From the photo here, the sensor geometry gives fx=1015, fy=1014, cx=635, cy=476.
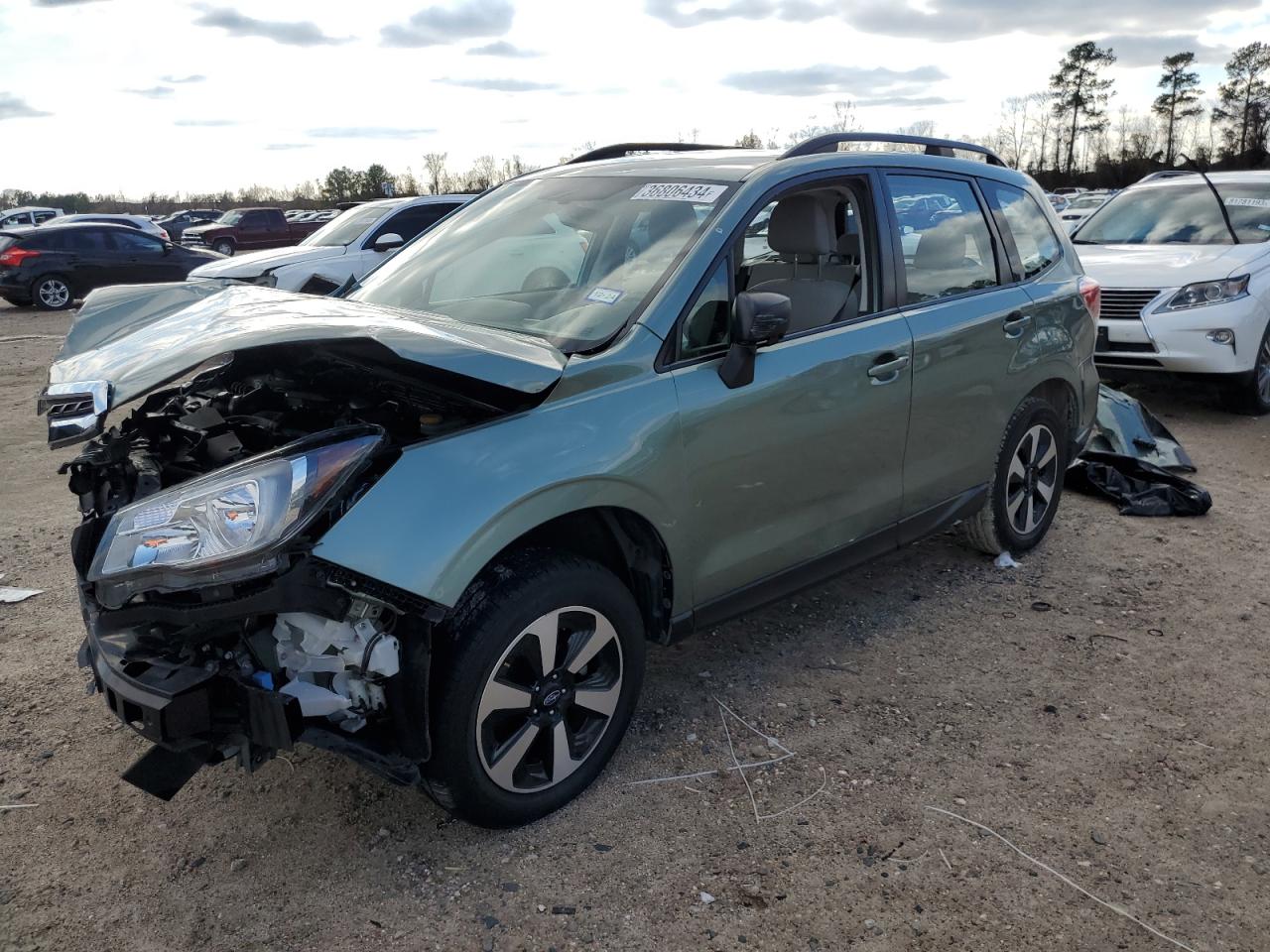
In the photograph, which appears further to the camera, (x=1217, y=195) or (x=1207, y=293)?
(x=1217, y=195)

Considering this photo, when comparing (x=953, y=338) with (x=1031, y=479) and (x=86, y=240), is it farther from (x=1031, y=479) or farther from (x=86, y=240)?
(x=86, y=240)

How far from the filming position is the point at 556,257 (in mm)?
3695

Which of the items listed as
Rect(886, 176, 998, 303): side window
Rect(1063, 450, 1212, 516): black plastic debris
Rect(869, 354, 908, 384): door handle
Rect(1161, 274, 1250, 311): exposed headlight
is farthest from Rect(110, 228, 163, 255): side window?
Rect(869, 354, 908, 384): door handle

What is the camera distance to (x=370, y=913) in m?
2.69

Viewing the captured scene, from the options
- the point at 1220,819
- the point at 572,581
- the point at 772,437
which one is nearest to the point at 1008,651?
the point at 1220,819

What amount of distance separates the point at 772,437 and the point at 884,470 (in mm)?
742

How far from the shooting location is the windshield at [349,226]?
39.4ft

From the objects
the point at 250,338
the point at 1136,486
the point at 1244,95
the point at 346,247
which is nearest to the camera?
the point at 250,338

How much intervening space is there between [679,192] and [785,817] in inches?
83.8

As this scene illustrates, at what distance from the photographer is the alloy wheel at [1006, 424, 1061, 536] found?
4.85 metres

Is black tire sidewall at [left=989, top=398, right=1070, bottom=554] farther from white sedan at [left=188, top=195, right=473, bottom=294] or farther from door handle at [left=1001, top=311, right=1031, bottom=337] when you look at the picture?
white sedan at [left=188, top=195, right=473, bottom=294]

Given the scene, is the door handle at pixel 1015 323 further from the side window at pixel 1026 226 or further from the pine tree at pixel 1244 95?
the pine tree at pixel 1244 95

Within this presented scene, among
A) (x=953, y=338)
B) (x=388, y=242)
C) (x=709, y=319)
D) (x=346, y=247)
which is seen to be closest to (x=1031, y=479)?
(x=953, y=338)

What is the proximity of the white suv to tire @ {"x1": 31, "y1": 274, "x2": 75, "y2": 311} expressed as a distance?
57.5 feet
